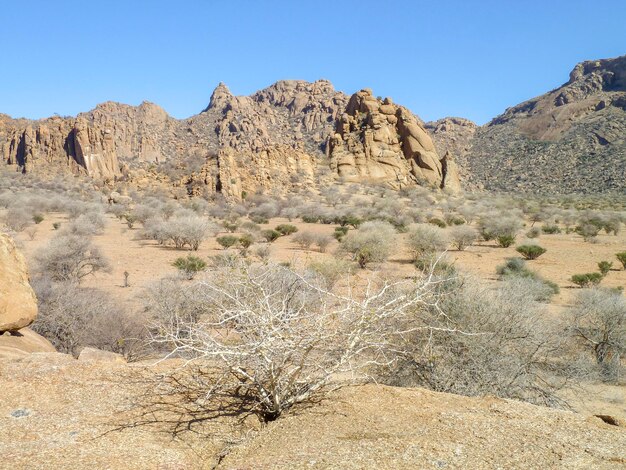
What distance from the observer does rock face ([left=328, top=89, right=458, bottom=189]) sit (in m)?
55.2

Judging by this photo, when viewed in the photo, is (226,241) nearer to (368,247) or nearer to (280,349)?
(368,247)

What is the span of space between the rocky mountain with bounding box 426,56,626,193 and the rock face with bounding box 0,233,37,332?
6337 cm

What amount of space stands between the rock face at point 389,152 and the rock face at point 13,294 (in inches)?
1938

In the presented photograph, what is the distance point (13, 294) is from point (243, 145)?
7312cm

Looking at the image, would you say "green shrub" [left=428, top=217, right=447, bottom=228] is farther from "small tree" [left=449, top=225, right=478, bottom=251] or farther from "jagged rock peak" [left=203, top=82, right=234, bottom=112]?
"jagged rock peak" [left=203, top=82, right=234, bottom=112]

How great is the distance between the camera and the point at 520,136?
79.6 m

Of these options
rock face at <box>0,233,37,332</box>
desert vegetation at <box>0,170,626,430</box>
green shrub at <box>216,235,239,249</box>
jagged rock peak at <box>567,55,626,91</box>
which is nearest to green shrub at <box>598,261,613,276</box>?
desert vegetation at <box>0,170,626,430</box>

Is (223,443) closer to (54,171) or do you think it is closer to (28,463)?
(28,463)

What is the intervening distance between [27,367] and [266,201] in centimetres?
3601

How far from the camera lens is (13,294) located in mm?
5859

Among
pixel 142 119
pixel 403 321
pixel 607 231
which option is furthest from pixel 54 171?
pixel 403 321

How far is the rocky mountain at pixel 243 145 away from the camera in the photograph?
152ft

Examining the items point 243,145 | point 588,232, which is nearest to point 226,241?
point 588,232

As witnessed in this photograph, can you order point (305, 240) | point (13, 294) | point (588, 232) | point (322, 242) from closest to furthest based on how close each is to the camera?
point (13, 294), point (322, 242), point (305, 240), point (588, 232)
